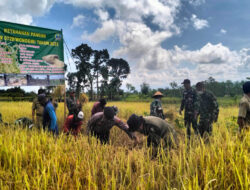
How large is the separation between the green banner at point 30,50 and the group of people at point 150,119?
3.53ft

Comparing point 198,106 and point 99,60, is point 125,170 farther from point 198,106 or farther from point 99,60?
point 99,60

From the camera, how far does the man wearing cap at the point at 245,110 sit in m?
2.74

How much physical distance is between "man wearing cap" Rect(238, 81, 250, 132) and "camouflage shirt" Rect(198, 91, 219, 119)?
5.02 ft

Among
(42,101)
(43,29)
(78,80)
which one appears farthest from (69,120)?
(78,80)

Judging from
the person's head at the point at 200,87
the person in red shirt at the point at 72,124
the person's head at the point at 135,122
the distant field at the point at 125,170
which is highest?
the person's head at the point at 200,87

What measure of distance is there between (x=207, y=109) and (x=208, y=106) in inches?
3.4

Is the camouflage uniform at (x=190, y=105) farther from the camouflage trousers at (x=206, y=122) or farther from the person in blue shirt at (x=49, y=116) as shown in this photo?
the person in blue shirt at (x=49, y=116)

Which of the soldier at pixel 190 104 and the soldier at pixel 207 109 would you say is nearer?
the soldier at pixel 207 109

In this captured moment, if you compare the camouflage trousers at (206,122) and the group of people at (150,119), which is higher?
the group of people at (150,119)

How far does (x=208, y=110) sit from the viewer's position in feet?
14.7

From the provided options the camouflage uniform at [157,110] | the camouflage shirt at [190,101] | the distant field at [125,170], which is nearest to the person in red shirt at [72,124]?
the distant field at [125,170]

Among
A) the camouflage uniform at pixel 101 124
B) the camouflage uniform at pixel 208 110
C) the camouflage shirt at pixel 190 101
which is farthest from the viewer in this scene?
the camouflage shirt at pixel 190 101

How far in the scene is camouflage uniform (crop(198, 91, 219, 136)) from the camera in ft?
14.5

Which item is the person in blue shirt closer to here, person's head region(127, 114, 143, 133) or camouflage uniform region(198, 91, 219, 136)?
person's head region(127, 114, 143, 133)
